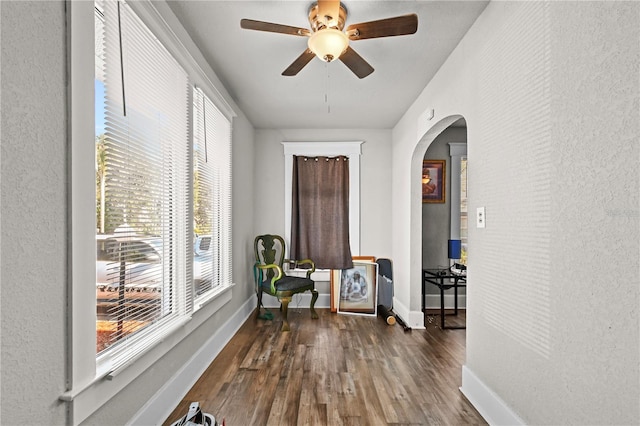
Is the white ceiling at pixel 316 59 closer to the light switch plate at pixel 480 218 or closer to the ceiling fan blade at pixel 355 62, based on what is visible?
the ceiling fan blade at pixel 355 62

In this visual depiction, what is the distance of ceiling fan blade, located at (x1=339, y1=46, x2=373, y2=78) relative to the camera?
2.26 m

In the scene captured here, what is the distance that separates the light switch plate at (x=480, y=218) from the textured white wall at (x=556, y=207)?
0.16 ft

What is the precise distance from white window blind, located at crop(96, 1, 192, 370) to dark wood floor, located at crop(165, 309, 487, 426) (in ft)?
2.40

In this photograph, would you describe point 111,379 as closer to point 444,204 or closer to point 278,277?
point 278,277

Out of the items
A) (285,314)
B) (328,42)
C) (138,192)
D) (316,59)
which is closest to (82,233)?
(138,192)

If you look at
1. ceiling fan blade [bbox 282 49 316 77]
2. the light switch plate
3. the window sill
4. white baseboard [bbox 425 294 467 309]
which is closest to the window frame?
the window sill

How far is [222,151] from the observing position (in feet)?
11.1

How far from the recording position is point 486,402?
2113 mm

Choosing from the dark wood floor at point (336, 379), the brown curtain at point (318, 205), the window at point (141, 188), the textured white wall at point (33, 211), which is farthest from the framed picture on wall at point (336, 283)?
the textured white wall at point (33, 211)

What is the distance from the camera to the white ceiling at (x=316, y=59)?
2188 millimetres

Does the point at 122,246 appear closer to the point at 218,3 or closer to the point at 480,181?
the point at 218,3

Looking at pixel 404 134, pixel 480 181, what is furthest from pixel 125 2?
pixel 404 134

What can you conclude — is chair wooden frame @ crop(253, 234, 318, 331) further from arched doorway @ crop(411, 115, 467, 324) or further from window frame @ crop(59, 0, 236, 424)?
window frame @ crop(59, 0, 236, 424)

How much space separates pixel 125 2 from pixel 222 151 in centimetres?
175
